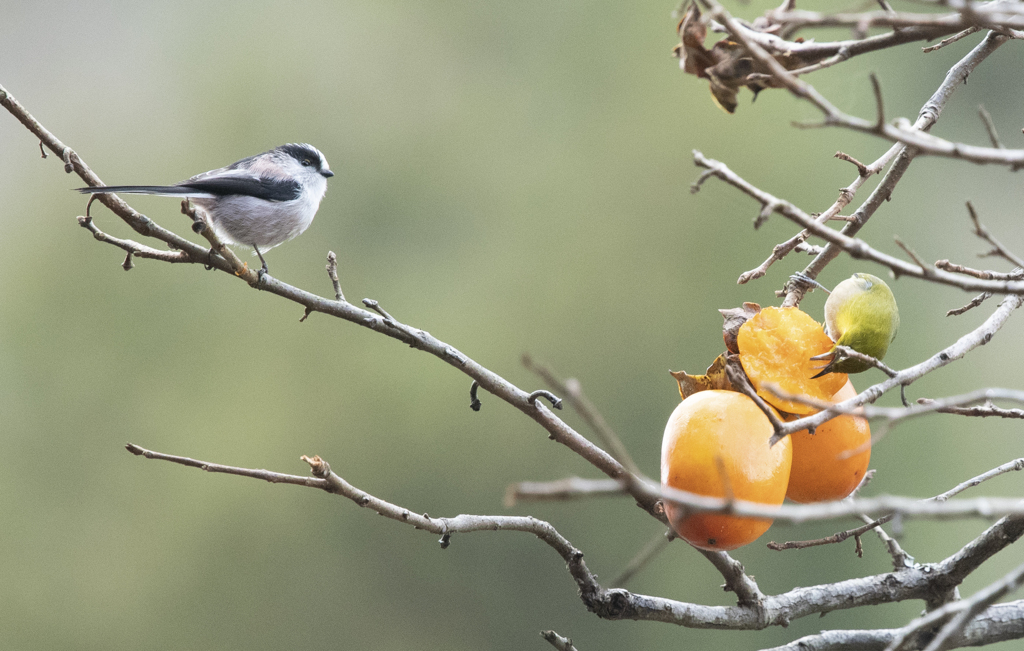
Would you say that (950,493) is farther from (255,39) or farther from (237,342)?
(255,39)

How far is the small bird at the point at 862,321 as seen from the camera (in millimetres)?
901

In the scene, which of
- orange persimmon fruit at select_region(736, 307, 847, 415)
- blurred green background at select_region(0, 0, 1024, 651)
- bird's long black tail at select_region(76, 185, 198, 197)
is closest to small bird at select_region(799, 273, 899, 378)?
orange persimmon fruit at select_region(736, 307, 847, 415)

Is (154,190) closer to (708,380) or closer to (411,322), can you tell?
(708,380)

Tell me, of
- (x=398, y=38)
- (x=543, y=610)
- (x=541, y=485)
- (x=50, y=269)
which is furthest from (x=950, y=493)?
(x=398, y=38)

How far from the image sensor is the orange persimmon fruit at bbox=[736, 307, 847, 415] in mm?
926

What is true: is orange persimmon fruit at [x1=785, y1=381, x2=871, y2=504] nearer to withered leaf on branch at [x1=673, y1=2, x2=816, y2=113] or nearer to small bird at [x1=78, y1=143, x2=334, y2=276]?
withered leaf on branch at [x1=673, y1=2, x2=816, y2=113]

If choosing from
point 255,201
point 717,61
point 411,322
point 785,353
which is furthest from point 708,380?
point 411,322

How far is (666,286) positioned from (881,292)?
279 inches

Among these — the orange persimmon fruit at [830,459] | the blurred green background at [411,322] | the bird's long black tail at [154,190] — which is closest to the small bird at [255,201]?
the bird's long black tail at [154,190]

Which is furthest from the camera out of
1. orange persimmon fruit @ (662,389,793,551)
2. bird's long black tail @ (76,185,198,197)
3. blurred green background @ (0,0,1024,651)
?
blurred green background @ (0,0,1024,651)

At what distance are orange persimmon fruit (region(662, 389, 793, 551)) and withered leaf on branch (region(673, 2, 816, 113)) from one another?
0.30 m

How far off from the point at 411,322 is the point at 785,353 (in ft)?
21.2

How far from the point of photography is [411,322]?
7289 millimetres

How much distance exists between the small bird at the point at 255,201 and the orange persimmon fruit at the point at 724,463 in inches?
43.3
